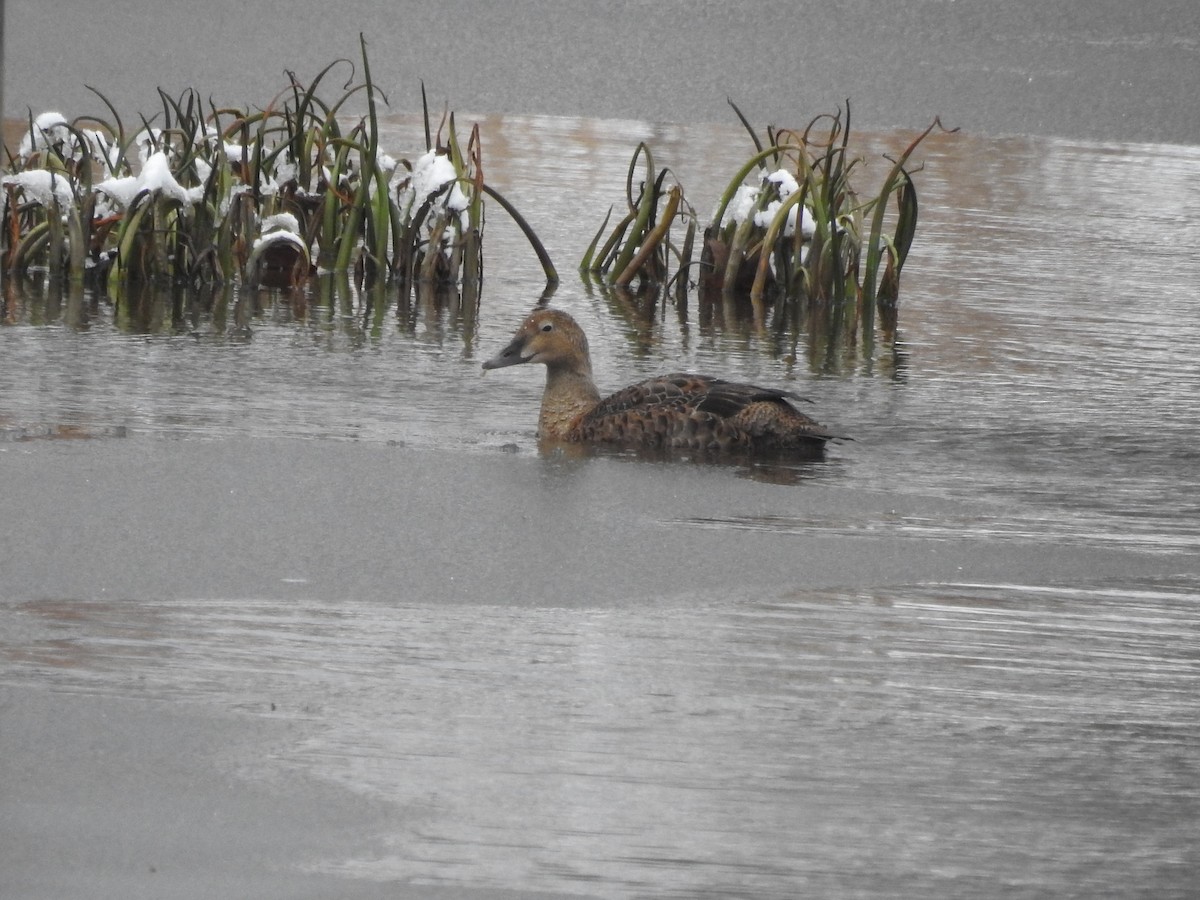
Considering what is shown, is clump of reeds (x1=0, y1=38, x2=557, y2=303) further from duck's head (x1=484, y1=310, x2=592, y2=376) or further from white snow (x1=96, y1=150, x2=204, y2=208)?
duck's head (x1=484, y1=310, x2=592, y2=376)

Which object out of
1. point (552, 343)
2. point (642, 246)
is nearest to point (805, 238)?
point (642, 246)

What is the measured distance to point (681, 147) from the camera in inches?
541

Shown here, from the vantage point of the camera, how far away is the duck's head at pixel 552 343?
696 centimetres

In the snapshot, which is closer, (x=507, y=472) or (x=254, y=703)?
(x=254, y=703)

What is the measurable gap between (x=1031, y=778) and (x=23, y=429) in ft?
11.8

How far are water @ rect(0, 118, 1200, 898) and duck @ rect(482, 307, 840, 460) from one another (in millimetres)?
145

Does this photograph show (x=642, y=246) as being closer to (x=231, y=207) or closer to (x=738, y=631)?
(x=231, y=207)

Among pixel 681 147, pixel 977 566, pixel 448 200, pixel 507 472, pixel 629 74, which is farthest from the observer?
pixel 629 74

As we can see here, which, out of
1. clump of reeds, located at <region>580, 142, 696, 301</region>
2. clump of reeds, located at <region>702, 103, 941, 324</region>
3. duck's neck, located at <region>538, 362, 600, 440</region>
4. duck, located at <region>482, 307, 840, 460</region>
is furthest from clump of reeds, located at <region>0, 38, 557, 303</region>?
duck, located at <region>482, 307, 840, 460</region>

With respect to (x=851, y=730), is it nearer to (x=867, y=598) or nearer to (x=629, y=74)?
(x=867, y=598)

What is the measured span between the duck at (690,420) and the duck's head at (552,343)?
0.14m

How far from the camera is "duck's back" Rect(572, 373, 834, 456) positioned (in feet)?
21.7

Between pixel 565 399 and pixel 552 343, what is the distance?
226mm

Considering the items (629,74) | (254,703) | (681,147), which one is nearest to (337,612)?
(254,703)
